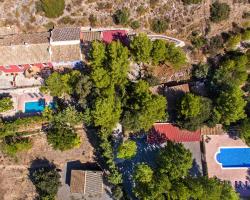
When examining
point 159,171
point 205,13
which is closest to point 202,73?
point 205,13

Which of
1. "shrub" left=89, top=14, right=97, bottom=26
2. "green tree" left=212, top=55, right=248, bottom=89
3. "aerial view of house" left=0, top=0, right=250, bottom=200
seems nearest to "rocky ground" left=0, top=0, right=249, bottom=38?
"aerial view of house" left=0, top=0, right=250, bottom=200

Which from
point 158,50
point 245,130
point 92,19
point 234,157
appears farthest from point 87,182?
point 92,19

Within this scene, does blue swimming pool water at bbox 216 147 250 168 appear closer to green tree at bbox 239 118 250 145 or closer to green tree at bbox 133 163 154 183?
green tree at bbox 239 118 250 145

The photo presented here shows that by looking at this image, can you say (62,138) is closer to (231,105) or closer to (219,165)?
(219,165)

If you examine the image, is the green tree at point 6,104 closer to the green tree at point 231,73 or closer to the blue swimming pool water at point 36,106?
Answer: the blue swimming pool water at point 36,106

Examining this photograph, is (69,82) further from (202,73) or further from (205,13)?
Result: (205,13)

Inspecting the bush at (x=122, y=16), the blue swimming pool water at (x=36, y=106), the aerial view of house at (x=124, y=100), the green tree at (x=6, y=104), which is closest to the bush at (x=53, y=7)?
the aerial view of house at (x=124, y=100)
